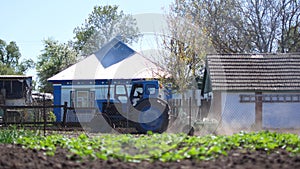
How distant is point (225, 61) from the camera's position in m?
22.2

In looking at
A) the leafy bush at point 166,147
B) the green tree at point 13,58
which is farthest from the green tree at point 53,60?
the leafy bush at point 166,147

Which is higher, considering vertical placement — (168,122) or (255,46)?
(255,46)

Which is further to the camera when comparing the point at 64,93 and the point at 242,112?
the point at 64,93

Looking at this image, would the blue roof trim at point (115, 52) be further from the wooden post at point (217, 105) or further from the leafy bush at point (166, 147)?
the leafy bush at point (166, 147)

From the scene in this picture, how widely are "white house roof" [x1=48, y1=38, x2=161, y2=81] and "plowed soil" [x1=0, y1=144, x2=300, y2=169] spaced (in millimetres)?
18617

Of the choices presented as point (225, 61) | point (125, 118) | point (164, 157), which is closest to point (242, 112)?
point (225, 61)

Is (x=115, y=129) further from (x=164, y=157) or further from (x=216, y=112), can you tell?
(x=164, y=157)

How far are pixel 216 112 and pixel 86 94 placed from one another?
387 inches

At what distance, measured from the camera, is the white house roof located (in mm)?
27594

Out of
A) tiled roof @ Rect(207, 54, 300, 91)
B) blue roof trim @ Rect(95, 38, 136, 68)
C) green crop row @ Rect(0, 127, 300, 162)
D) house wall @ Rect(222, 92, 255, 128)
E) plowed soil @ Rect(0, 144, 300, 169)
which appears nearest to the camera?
plowed soil @ Rect(0, 144, 300, 169)

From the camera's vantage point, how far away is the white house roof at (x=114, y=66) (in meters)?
27.6

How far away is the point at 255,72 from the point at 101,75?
9.78 metres

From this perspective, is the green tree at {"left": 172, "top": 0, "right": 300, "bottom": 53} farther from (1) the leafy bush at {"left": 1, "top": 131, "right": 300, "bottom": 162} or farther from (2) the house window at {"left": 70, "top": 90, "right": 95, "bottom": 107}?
(1) the leafy bush at {"left": 1, "top": 131, "right": 300, "bottom": 162}

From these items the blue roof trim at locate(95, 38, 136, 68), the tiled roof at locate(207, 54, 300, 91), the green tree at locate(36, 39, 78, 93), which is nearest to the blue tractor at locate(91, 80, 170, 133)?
the tiled roof at locate(207, 54, 300, 91)
